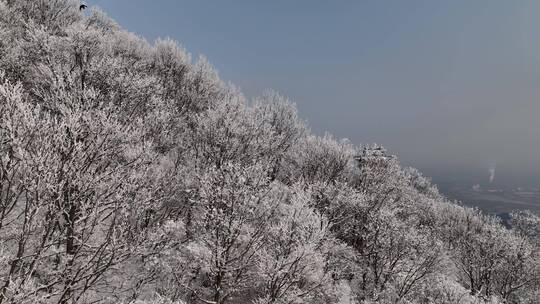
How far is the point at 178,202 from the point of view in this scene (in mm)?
29688

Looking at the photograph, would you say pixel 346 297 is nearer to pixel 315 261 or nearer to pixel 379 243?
pixel 379 243

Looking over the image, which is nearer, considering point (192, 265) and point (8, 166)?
point (8, 166)

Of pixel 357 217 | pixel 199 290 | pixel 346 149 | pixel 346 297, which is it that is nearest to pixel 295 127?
pixel 346 149

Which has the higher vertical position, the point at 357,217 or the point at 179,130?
the point at 179,130

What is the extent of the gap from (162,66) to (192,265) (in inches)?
1604

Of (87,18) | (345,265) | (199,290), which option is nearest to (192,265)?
(199,290)

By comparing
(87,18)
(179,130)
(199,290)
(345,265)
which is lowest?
(199,290)

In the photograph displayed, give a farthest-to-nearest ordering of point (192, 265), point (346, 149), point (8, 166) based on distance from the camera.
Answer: point (346, 149) → point (192, 265) → point (8, 166)

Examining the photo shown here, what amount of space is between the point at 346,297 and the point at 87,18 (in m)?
73.7

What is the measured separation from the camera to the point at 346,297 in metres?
32.0

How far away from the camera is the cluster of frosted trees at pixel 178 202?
1291 cm

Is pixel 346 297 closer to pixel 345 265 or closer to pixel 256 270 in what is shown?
pixel 345 265

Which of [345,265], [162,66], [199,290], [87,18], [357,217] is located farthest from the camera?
[87,18]

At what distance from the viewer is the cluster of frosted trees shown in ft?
42.4
